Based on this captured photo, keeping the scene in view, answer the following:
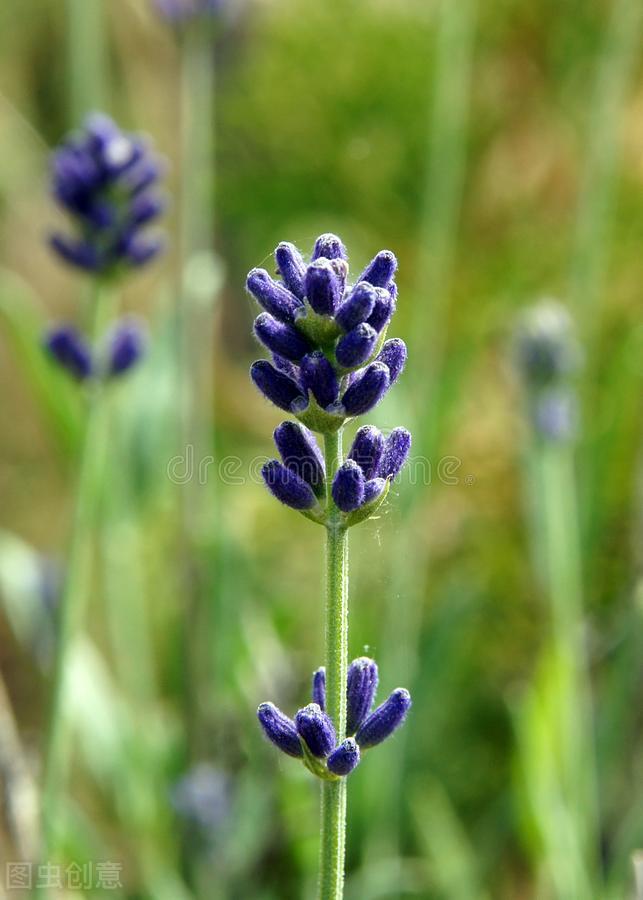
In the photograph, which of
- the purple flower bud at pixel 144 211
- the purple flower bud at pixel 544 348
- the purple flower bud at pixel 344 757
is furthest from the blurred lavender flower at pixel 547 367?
the purple flower bud at pixel 344 757

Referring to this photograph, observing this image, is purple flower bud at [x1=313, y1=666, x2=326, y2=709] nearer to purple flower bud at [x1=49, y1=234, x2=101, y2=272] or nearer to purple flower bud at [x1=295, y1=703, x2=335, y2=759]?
purple flower bud at [x1=295, y1=703, x2=335, y2=759]

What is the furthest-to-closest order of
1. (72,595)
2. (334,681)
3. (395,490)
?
1. (72,595)
2. (395,490)
3. (334,681)

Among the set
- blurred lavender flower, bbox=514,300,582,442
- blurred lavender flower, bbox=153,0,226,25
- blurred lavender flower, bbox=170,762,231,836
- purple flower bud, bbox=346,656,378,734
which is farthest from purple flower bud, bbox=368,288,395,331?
blurred lavender flower, bbox=153,0,226,25

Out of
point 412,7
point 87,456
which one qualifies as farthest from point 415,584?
point 412,7

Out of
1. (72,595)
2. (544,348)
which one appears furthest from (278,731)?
(544,348)

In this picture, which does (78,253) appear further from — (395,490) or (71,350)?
(395,490)

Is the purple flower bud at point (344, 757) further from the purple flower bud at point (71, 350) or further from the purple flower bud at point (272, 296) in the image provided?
the purple flower bud at point (71, 350)
